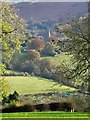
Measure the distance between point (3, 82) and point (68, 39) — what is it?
8952 mm

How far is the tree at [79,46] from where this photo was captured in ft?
59.9

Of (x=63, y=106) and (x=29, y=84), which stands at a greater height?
(x=63, y=106)

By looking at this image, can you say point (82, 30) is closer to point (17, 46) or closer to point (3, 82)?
point (17, 46)

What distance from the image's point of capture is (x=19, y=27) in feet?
76.6

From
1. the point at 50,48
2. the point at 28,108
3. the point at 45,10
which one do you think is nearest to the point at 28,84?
the point at 45,10

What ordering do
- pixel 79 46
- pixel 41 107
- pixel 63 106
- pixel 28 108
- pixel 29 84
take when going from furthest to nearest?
pixel 29 84, pixel 41 107, pixel 63 106, pixel 28 108, pixel 79 46

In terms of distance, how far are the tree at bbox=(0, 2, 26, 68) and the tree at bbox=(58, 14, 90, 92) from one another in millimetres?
4248

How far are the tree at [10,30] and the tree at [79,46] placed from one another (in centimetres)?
425

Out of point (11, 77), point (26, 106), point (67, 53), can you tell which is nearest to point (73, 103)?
point (26, 106)

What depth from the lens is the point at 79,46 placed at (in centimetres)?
1866

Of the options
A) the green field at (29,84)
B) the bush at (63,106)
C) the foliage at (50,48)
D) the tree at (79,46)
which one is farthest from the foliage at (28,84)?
the tree at (79,46)

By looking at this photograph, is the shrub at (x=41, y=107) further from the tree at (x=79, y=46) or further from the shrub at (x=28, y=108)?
the tree at (x=79, y=46)

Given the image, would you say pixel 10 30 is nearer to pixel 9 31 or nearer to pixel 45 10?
pixel 9 31

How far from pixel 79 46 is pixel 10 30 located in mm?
5815
